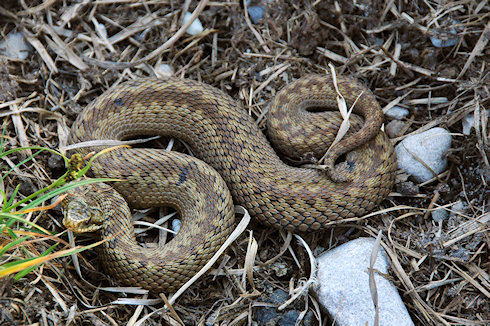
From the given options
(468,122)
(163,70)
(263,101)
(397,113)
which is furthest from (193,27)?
(468,122)

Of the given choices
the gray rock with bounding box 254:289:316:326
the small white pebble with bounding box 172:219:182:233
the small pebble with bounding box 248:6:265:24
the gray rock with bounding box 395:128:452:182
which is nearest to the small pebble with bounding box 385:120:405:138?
the gray rock with bounding box 395:128:452:182

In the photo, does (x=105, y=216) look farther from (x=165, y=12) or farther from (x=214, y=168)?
(x=165, y=12)

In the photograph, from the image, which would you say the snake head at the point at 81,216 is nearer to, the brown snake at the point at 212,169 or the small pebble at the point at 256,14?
the brown snake at the point at 212,169

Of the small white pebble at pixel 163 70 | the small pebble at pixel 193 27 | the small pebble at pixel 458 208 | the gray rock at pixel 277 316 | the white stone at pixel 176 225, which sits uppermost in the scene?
the small pebble at pixel 193 27

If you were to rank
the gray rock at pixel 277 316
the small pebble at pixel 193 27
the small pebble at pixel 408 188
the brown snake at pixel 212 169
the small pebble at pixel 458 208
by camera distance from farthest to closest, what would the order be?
the small pebble at pixel 193 27, the small pebble at pixel 408 188, the small pebble at pixel 458 208, the brown snake at pixel 212 169, the gray rock at pixel 277 316

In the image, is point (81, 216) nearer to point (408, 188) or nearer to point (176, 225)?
point (176, 225)

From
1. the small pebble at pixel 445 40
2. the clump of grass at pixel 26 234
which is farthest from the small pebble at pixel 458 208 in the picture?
the clump of grass at pixel 26 234
